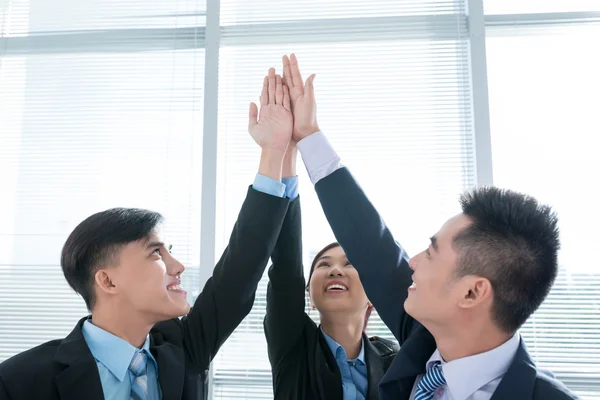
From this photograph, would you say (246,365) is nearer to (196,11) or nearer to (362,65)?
(362,65)

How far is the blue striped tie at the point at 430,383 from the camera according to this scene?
1376 mm

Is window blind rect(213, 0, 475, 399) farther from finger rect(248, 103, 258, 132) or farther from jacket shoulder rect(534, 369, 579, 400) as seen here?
jacket shoulder rect(534, 369, 579, 400)

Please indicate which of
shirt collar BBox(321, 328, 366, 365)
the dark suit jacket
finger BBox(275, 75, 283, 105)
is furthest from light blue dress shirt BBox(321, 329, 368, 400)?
finger BBox(275, 75, 283, 105)

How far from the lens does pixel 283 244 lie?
1.76 metres

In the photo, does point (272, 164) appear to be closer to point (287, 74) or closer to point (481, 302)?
point (287, 74)

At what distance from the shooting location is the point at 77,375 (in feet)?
4.67

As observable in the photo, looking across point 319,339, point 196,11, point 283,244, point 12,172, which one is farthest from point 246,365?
point 196,11

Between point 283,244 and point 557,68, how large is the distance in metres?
1.85

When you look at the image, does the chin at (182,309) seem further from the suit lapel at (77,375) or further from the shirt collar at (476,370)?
the shirt collar at (476,370)

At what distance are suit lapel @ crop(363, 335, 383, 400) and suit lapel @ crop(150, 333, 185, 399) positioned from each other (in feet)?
1.93

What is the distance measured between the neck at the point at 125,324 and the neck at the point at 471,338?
80 centimetres

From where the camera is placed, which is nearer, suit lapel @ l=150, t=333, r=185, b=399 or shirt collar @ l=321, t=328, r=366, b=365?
suit lapel @ l=150, t=333, r=185, b=399

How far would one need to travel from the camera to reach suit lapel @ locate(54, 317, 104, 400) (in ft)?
4.61

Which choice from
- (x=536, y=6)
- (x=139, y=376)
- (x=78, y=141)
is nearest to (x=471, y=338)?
(x=139, y=376)
